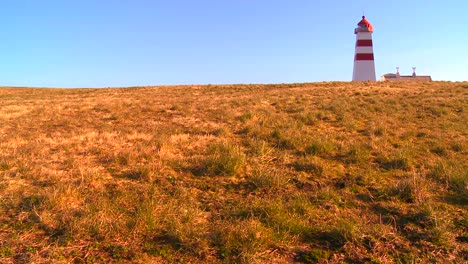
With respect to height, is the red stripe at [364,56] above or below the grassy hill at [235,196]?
above

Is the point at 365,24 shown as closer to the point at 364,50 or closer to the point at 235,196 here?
the point at 364,50

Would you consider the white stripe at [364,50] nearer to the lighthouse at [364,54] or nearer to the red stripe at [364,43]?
the lighthouse at [364,54]

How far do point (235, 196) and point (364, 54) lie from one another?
111ft

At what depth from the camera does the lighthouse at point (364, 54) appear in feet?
113

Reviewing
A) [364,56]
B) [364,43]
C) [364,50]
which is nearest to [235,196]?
[364,56]

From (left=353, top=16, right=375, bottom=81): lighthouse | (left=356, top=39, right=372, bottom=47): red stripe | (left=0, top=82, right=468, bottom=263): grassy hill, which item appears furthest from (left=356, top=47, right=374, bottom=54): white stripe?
(left=0, top=82, right=468, bottom=263): grassy hill

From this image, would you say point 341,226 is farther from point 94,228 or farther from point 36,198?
point 36,198

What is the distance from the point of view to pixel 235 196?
5195 mm

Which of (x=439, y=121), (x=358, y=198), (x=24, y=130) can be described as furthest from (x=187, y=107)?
(x=358, y=198)

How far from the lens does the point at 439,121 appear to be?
436 inches

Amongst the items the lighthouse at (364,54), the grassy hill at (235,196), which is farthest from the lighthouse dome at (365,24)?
the grassy hill at (235,196)

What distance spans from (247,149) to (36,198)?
434 centimetres

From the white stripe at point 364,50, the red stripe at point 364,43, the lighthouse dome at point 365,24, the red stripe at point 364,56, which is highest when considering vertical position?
the lighthouse dome at point 365,24

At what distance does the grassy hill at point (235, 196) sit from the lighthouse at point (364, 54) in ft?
84.7
